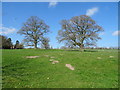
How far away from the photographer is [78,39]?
34094 millimetres

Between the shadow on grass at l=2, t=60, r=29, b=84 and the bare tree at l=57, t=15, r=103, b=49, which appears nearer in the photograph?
the shadow on grass at l=2, t=60, r=29, b=84

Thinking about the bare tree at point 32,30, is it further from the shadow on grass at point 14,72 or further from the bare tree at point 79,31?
the shadow on grass at point 14,72

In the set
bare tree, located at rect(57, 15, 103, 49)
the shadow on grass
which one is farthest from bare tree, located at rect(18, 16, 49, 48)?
the shadow on grass

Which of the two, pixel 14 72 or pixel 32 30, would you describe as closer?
pixel 14 72

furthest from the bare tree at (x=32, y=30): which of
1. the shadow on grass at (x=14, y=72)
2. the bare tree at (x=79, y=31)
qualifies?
the shadow on grass at (x=14, y=72)

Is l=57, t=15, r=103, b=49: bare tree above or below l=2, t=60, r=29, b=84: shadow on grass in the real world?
above

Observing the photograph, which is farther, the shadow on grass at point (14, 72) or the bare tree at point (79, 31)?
the bare tree at point (79, 31)

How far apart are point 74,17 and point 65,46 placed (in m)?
10.2

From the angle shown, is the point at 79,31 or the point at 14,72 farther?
the point at 79,31

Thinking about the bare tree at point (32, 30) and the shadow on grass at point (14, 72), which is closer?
the shadow on grass at point (14, 72)

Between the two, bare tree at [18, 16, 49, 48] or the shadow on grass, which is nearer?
the shadow on grass

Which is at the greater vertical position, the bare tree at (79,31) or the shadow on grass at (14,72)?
the bare tree at (79,31)

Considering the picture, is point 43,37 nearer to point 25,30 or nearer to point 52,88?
point 25,30

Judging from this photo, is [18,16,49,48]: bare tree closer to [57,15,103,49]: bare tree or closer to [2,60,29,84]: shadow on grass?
[57,15,103,49]: bare tree
